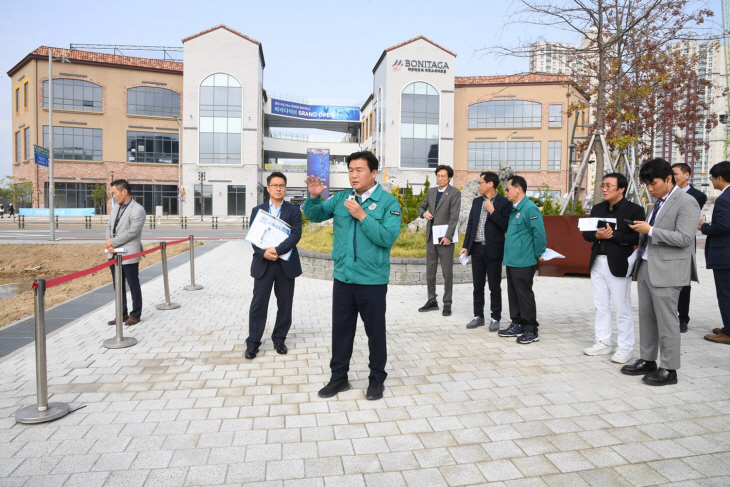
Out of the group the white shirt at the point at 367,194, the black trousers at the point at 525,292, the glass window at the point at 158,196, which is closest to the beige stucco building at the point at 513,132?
the glass window at the point at 158,196

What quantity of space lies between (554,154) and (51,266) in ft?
174

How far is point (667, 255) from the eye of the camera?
4.47 meters

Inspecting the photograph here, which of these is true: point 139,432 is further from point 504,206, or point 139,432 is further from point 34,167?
point 34,167

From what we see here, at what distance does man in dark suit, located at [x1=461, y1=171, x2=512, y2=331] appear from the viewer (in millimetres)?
6547

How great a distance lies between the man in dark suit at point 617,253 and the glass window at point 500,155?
2074 inches

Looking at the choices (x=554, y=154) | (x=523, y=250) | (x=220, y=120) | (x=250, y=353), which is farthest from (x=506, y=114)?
(x=250, y=353)

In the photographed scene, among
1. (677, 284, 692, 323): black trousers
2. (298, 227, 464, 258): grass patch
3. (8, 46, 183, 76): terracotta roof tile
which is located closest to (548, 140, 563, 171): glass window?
(8, 46, 183, 76): terracotta roof tile

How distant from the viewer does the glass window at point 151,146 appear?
172 ft

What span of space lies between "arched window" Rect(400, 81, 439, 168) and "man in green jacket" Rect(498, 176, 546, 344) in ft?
158

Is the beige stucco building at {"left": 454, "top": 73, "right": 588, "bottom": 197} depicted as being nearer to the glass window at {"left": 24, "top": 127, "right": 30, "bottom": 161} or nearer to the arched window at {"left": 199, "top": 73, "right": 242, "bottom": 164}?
the arched window at {"left": 199, "top": 73, "right": 242, "bottom": 164}

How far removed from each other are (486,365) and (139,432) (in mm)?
3289

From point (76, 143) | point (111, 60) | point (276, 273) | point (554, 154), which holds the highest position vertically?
point (111, 60)

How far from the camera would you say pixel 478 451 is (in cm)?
331

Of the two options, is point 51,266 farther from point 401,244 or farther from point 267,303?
point 267,303
